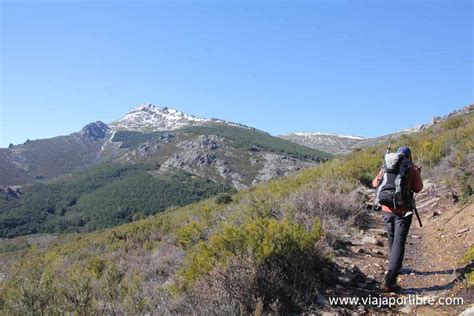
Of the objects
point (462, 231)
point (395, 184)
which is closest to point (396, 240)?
point (395, 184)

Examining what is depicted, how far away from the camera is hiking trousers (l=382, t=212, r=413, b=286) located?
206 inches

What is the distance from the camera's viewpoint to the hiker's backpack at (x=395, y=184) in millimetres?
5551

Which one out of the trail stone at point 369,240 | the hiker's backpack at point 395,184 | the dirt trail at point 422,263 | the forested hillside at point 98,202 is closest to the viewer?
the dirt trail at point 422,263

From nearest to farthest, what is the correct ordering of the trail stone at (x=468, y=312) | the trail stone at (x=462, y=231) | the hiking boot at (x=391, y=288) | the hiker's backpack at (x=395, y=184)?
1. the trail stone at (x=468, y=312)
2. the hiking boot at (x=391, y=288)
3. the hiker's backpack at (x=395, y=184)
4. the trail stone at (x=462, y=231)

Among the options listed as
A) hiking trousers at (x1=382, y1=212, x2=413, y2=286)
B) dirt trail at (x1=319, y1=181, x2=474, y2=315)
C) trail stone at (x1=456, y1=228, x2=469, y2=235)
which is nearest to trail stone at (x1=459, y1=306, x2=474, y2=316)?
dirt trail at (x1=319, y1=181, x2=474, y2=315)

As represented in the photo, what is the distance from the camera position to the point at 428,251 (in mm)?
6883

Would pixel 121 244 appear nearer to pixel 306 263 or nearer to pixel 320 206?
pixel 320 206

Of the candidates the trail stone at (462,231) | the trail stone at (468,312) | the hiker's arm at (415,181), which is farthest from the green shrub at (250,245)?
the trail stone at (462,231)

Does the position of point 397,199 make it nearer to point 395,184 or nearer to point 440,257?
point 395,184

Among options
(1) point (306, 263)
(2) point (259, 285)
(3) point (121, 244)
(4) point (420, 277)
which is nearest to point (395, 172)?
(4) point (420, 277)

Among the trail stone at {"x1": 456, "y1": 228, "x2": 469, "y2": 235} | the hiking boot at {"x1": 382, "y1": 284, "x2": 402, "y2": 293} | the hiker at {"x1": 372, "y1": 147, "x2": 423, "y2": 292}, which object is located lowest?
the hiking boot at {"x1": 382, "y1": 284, "x2": 402, "y2": 293}

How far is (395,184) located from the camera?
5.66 m

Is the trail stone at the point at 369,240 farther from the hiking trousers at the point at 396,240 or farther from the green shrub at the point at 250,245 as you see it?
the green shrub at the point at 250,245

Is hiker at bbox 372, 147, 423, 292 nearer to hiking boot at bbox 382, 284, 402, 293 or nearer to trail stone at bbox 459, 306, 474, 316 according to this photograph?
hiking boot at bbox 382, 284, 402, 293
